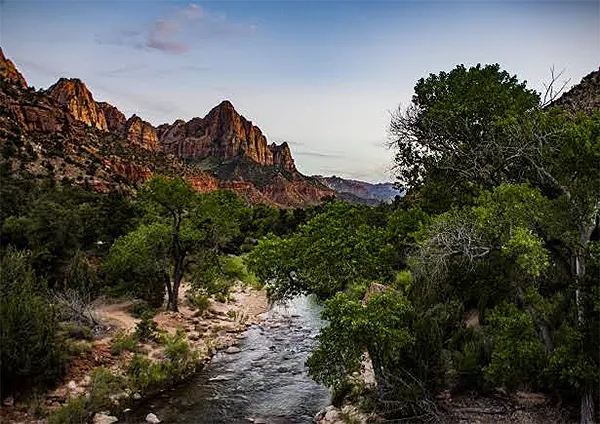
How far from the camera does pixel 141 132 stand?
180 m

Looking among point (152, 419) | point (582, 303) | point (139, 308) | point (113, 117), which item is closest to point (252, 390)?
point (152, 419)

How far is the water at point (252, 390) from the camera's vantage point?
12.1 m

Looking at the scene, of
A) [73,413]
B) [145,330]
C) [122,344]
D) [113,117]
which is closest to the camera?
[73,413]

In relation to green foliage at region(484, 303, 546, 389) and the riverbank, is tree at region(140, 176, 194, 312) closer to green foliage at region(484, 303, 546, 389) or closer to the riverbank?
the riverbank

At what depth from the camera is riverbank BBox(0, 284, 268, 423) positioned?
452 inches

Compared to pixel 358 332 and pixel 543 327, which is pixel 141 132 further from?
pixel 543 327

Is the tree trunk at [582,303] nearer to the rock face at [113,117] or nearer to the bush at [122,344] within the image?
the bush at [122,344]

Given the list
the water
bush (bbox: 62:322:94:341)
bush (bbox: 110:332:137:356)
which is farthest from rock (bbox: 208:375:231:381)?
bush (bbox: 62:322:94:341)

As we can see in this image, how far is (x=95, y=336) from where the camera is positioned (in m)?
15.6

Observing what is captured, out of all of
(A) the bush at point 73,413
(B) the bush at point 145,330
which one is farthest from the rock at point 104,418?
(B) the bush at point 145,330

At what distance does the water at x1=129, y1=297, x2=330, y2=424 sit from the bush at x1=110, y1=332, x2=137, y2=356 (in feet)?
8.27

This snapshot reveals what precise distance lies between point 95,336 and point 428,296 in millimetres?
11445

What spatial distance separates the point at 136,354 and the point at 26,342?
4.27 meters

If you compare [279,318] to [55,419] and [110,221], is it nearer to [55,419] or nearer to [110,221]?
[110,221]
